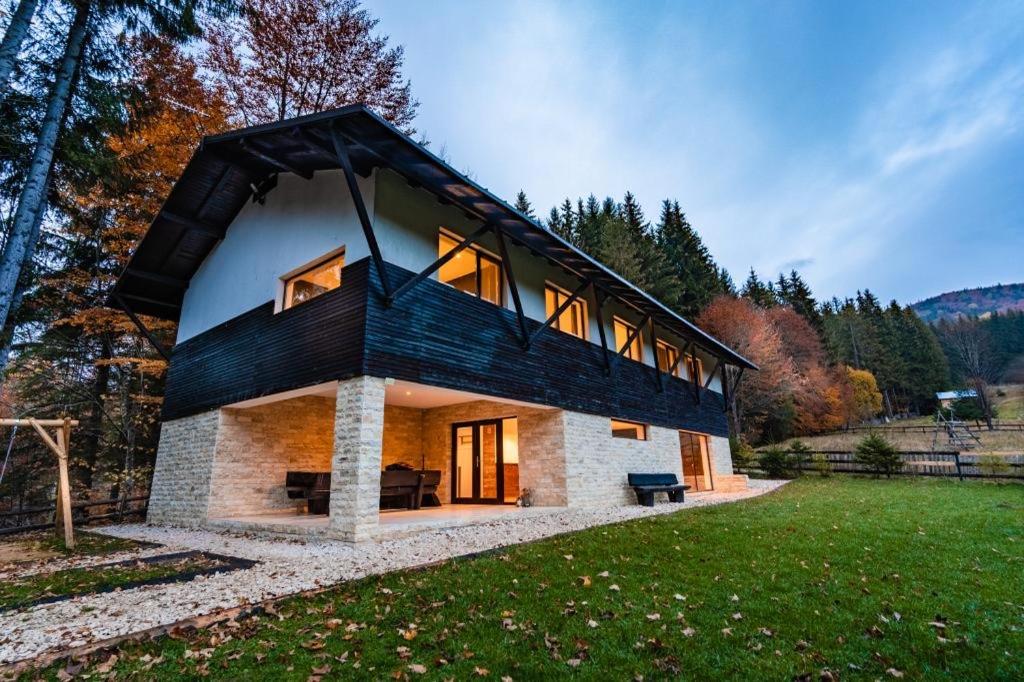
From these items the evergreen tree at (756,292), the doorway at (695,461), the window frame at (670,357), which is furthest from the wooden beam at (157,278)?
the evergreen tree at (756,292)

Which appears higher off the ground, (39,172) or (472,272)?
(39,172)

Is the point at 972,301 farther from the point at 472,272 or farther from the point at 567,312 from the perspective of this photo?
the point at 472,272

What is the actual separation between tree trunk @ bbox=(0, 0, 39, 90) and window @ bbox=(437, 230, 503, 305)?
23.1 feet

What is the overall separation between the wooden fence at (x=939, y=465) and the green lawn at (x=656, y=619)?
44.3ft

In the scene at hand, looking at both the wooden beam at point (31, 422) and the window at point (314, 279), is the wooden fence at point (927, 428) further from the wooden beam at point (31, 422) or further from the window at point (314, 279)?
the wooden beam at point (31, 422)

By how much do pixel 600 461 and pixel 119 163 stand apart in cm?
1261

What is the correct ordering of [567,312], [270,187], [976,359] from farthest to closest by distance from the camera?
1. [976,359]
2. [567,312]
3. [270,187]

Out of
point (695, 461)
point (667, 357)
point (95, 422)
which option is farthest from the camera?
point (695, 461)

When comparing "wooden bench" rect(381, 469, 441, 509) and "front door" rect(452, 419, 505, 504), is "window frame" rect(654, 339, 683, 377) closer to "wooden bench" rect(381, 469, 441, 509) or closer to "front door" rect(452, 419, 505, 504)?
"front door" rect(452, 419, 505, 504)

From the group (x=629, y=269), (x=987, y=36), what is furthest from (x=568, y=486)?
(x=987, y=36)

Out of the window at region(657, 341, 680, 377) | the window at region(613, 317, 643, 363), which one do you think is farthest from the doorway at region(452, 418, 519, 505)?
the window at region(657, 341, 680, 377)

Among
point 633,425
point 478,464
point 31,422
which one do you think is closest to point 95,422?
point 31,422

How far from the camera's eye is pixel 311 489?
9.56 m

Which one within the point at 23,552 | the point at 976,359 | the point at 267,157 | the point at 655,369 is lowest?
the point at 23,552
